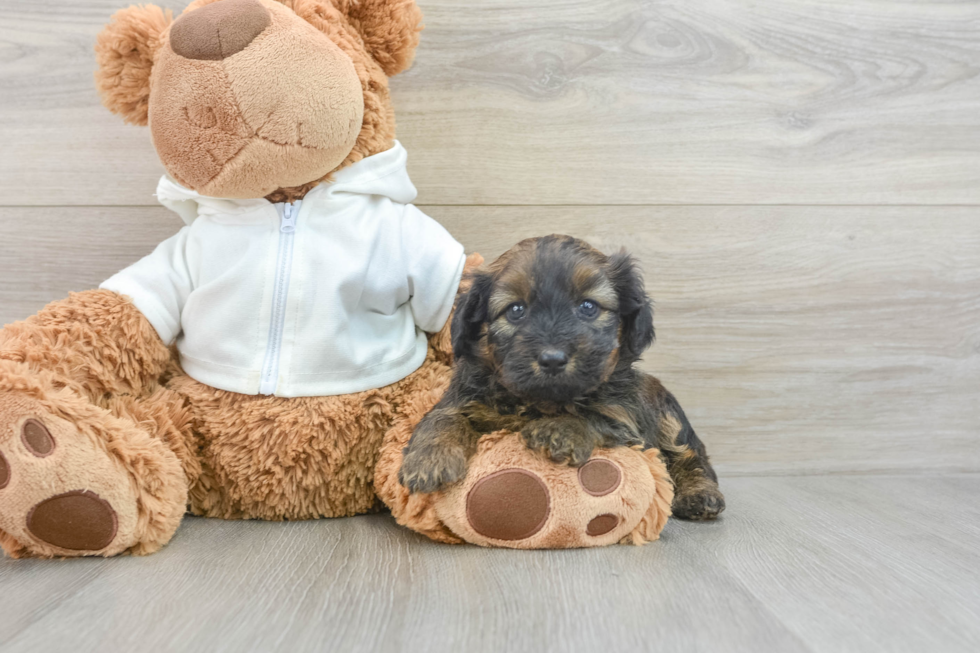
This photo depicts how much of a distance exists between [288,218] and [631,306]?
77 centimetres

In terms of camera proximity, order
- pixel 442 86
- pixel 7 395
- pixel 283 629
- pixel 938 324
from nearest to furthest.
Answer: pixel 283 629, pixel 7 395, pixel 442 86, pixel 938 324

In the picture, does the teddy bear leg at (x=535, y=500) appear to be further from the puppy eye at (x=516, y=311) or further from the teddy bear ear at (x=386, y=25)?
the teddy bear ear at (x=386, y=25)

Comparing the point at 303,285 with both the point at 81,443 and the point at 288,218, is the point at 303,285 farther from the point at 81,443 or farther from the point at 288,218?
the point at 81,443

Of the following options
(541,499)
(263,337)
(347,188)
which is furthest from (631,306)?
(263,337)

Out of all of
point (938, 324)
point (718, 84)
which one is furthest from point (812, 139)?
point (938, 324)

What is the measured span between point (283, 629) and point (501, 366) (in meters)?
0.58

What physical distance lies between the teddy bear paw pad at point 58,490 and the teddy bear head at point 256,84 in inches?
22.0

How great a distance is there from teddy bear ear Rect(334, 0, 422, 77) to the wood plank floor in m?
1.05

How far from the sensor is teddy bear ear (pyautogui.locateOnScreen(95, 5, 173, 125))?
5.03ft

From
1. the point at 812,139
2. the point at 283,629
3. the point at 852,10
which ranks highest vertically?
the point at 852,10

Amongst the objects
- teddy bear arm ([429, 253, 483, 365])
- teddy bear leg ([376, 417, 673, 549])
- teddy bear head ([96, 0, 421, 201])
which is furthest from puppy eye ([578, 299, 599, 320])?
teddy bear head ([96, 0, 421, 201])

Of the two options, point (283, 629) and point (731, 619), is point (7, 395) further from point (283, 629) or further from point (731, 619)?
point (731, 619)

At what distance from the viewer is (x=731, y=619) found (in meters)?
1.13

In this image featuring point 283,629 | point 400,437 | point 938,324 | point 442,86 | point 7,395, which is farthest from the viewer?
point 938,324
